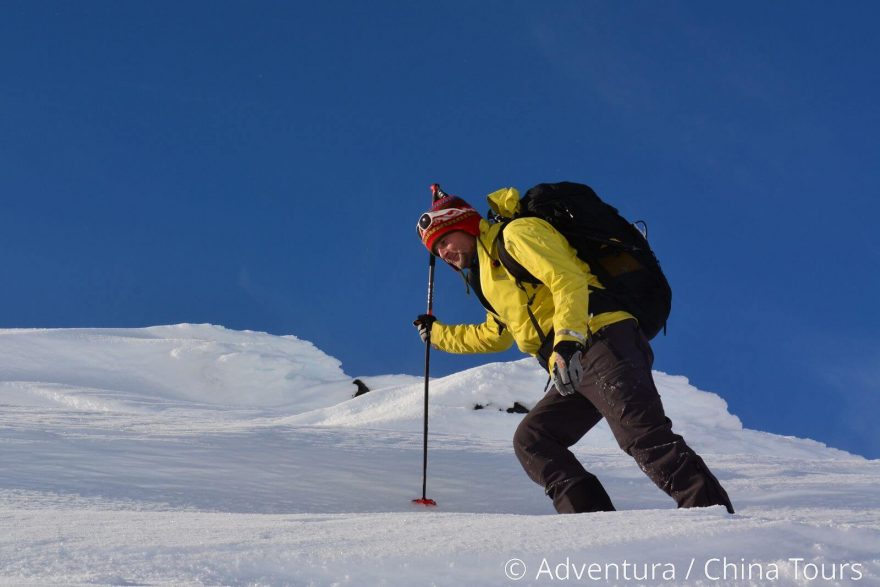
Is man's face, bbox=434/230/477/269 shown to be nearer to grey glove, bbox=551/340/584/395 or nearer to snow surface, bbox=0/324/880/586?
grey glove, bbox=551/340/584/395

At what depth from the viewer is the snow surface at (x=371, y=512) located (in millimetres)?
1835

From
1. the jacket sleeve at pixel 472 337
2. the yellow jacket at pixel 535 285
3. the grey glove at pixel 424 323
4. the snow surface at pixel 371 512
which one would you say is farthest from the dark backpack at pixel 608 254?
the grey glove at pixel 424 323

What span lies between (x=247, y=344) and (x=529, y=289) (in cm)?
2628

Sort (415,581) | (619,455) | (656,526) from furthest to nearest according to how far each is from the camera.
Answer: (619,455) < (656,526) < (415,581)

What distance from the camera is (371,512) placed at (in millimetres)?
4465

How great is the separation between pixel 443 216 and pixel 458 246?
18 centimetres

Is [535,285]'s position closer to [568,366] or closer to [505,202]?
[505,202]

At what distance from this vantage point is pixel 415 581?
1721mm

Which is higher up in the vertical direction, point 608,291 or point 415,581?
point 608,291

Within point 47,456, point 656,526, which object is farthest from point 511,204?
point 47,456

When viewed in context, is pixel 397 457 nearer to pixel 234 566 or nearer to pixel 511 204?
pixel 511 204

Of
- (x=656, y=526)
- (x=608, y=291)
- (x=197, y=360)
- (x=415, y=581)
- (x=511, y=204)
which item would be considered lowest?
(x=415, y=581)

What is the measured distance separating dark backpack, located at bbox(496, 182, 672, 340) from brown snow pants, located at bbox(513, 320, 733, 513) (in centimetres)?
15

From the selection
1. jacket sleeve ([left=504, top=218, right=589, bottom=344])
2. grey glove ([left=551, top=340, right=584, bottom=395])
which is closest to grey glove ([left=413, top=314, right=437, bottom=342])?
jacket sleeve ([left=504, top=218, right=589, bottom=344])
